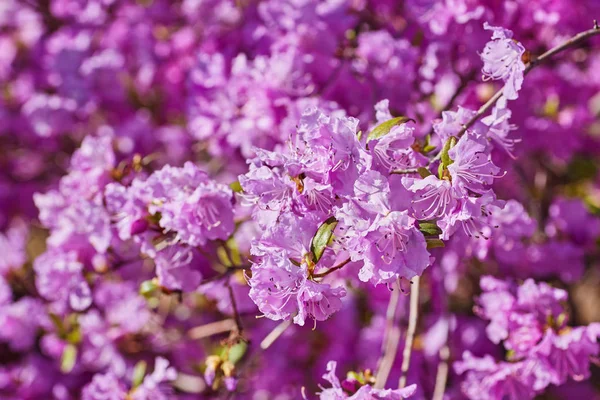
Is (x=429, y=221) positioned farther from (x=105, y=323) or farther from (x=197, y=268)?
(x=105, y=323)

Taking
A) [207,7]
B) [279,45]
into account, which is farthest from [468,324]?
[207,7]

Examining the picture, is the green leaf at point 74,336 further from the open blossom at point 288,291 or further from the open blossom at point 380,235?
the open blossom at point 380,235

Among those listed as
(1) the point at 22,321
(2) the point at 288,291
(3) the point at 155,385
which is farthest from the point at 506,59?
(1) the point at 22,321

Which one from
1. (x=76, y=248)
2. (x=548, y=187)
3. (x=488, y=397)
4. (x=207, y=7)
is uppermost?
(x=207, y=7)

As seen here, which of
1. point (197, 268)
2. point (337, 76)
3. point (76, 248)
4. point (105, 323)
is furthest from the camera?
point (105, 323)

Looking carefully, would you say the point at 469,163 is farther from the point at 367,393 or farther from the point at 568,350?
the point at 568,350

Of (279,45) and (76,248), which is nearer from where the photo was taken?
(76,248)

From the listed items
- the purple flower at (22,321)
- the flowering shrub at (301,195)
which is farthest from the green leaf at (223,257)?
the purple flower at (22,321)
